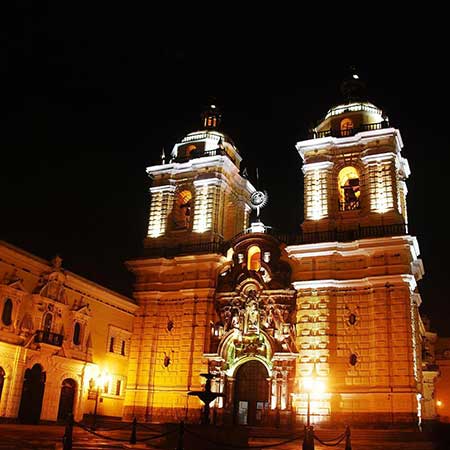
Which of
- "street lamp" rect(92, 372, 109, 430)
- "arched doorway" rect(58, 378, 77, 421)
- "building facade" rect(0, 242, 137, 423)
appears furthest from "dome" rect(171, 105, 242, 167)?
"arched doorway" rect(58, 378, 77, 421)

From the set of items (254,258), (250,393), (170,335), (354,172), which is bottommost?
(250,393)

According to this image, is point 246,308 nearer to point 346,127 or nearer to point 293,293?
point 293,293

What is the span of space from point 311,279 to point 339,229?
331 cm

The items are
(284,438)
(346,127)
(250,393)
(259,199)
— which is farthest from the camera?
(259,199)

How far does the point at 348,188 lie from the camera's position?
1371 inches

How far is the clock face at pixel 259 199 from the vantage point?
38.0 meters

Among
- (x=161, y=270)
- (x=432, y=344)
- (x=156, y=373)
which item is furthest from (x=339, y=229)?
(x=432, y=344)

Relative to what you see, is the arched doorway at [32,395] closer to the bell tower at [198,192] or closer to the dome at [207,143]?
the bell tower at [198,192]

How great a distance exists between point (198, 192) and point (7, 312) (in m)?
13.4

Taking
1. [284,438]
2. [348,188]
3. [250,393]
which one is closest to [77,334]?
[250,393]

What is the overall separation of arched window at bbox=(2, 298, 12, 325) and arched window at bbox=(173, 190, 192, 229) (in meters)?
11.7

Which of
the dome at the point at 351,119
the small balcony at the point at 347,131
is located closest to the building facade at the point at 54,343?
the small balcony at the point at 347,131

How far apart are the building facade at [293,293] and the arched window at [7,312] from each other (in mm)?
7998

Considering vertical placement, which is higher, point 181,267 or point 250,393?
point 181,267
